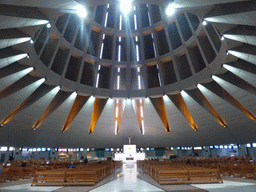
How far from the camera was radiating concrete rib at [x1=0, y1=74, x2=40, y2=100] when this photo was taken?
1512 centimetres

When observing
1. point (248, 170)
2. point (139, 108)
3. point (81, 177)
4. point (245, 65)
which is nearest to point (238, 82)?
point (245, 65)

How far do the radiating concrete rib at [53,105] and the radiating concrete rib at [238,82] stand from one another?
17690 mm

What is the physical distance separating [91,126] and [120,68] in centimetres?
978

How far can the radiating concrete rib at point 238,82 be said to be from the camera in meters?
15.8

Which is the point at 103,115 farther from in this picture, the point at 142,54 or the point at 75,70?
the point at 142,54

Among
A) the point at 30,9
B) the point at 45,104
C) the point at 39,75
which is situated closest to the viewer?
the point at 30,9

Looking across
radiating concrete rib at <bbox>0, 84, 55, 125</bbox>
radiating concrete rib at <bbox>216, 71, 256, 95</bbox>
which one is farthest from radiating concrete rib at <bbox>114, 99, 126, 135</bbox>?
radiating concrete rib at <bbox>216, 71, 256, 95</bbox>

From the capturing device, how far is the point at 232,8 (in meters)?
8.43

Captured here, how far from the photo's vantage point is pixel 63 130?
78.7 ft

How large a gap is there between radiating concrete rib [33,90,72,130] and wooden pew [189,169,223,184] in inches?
660

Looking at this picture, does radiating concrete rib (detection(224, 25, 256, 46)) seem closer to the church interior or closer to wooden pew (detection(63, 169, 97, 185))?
the church interior

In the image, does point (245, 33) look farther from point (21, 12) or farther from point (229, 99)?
point (21, 12)

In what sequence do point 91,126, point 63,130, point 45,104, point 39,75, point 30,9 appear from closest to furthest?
point 30,9, point 39,75, point 45,104, point 63,130, point 91,126

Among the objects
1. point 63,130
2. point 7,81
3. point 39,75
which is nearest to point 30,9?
point 7,81
